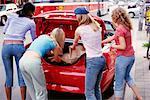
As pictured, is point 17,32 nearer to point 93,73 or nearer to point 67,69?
point 67,69

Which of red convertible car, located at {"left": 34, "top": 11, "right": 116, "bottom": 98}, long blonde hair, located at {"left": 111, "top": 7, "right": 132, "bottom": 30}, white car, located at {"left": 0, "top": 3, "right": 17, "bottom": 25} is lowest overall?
white car, located at {"left": 0, "top": 3, "right": 17, "bottom": 25}

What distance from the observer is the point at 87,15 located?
17.6 feet

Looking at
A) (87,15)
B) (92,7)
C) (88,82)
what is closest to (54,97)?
(88,82)

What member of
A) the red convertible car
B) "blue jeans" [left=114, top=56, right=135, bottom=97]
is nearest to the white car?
the red convertible car

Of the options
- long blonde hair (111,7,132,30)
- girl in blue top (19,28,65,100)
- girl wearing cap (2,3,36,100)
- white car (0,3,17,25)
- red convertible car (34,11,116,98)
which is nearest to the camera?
girl in blue top (19,28,65,100)

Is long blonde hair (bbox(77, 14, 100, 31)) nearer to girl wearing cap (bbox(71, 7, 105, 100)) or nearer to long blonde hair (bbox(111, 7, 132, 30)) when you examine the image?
girl wearing cap (bbox(71, 7, 105, 100))

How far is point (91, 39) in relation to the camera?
5.28 meters

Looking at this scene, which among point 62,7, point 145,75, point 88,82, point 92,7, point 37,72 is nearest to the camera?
point 37,72

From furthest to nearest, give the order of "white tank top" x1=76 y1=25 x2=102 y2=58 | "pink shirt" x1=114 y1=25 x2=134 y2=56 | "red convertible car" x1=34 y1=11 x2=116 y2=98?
"red convertible car" x1=34 y1=11 x2=116 y2=98 < "pink shirt" x1=114 y1=25 x2=134 y2=56 < "white tank top" x1=76 y1=25 x2=102 y2=58

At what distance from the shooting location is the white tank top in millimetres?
5273

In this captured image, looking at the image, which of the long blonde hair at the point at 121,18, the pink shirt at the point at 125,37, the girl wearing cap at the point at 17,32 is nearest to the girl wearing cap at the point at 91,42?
the pink shirt at the point at 125,37

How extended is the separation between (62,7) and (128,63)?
21876mm

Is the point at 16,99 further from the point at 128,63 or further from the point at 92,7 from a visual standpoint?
the point at 92,7

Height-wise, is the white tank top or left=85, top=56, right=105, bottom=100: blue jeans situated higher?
the white tank top
